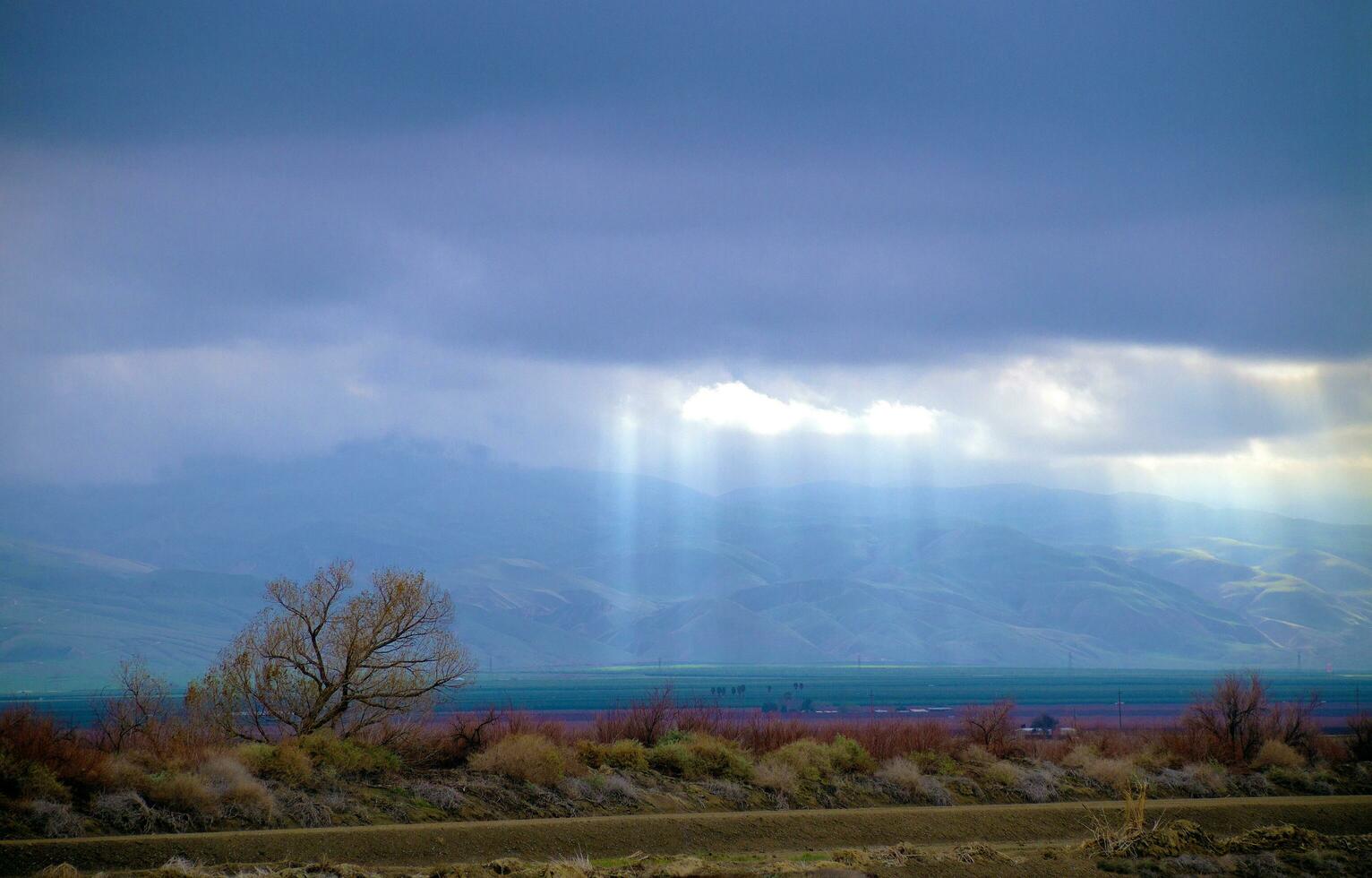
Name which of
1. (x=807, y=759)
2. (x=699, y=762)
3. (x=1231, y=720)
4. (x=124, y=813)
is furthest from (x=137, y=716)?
(x=1231, y=720)

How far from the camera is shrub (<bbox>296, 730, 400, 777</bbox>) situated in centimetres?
2805

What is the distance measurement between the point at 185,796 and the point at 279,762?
8.48 ft

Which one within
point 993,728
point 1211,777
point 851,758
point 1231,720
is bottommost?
point 1211,777

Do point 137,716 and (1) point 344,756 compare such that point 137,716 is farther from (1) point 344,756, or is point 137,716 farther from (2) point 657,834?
(2) point 657,834

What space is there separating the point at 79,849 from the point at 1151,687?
19705 cm

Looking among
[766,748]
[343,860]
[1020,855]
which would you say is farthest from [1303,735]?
[343,860]

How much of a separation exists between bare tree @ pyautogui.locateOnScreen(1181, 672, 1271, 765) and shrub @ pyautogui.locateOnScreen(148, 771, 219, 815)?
30.5m

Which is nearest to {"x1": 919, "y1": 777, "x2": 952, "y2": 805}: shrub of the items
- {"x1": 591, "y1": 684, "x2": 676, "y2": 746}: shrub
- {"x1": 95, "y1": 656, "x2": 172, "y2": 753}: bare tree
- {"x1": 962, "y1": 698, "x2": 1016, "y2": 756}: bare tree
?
{"x1": 962, "y1": 698, "x2": 1016, "y2": 756}: bare tree

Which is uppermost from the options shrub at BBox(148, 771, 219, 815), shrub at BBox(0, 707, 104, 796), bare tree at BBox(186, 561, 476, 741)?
bare tree at BBox(186, 561, 476, 741)

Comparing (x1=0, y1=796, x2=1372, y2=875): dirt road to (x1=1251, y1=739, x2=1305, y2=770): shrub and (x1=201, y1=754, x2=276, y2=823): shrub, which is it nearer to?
(x1=201, y1=754, x2=276, y2=823): shrub

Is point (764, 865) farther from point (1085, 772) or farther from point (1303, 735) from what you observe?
point (1303, 735)

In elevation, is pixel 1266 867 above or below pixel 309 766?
below

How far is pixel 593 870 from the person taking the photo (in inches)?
866

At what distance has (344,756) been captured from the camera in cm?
2827
